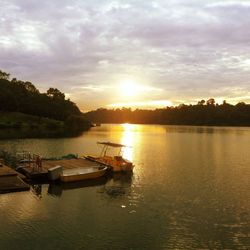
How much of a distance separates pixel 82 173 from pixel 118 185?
5539 millimetres

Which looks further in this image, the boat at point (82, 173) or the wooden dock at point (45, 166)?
the wooden dock at point (45, 166)

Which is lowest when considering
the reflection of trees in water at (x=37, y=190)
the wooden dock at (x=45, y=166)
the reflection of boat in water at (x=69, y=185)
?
the reflection of boat in water at (x=69, y=185)

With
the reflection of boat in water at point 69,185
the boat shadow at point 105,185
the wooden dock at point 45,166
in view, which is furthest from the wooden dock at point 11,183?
the reflection of boat in water at point 69,185

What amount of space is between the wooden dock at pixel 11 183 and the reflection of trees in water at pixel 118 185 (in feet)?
32.5

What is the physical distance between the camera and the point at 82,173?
49.9 m

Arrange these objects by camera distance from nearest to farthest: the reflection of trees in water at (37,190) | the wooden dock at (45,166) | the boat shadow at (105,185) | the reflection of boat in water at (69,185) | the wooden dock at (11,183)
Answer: the wooden dock at (11,183)
the reflection of trees in water at (37,190)
the reflection of boat in water at (69,185)
the boat shadow at (105,185)
the wooden dock at (45,166)

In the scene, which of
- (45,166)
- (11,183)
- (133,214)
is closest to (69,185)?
(11,183)

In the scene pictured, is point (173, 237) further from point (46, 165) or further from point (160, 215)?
point (46, 165)

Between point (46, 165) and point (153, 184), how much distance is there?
18.0m

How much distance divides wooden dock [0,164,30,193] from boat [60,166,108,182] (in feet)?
20.2

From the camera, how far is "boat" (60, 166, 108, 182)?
48134mm

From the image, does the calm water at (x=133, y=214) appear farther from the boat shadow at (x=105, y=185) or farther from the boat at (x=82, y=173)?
the boat at (x=82, y=173)

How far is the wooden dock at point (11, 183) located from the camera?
40.3 meters

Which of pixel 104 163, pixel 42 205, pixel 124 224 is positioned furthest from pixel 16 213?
pixel 104 163
